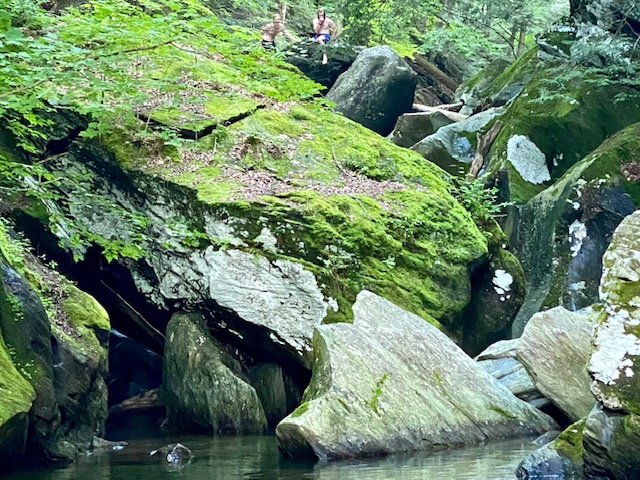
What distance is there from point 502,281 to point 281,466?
21.6ft

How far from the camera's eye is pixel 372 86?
1916 cm

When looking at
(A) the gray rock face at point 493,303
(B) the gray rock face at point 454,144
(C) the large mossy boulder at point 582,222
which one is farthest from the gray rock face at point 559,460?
(B) the gray rock face at point 454,144

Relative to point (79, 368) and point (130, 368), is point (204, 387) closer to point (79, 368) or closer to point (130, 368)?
point (79, 368)

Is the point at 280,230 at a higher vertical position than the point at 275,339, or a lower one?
higher

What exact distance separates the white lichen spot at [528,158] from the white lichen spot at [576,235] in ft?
6.87

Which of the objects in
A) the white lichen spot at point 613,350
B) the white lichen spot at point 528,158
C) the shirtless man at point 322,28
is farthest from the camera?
the shirtless man at point 322,28

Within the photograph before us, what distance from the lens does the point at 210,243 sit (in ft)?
35.4

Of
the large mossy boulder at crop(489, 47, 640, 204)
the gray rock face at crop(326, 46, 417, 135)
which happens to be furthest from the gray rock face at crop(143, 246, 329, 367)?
the gray rock face at crop(326, 46, 417, 135)

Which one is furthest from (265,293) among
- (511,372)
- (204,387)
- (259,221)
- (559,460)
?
(559,460)

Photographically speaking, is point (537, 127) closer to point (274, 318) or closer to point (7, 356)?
point (274, 318)

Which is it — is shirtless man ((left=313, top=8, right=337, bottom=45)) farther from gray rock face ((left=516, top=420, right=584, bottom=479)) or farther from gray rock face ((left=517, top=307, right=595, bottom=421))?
gray rock face ((left=516, top=420, right=584, bottom=479))

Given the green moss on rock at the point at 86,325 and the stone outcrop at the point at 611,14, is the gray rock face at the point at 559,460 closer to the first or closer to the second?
the green moss on rock at the point at 86,325

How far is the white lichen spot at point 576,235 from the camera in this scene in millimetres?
13133

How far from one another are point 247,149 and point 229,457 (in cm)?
568
